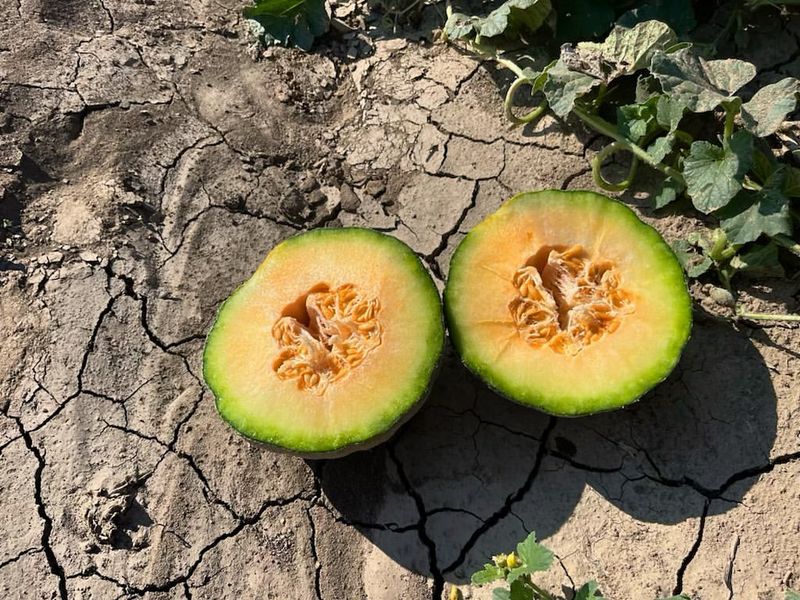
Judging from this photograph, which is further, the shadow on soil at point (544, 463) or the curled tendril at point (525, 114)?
the curled tendril at point (525, 114)

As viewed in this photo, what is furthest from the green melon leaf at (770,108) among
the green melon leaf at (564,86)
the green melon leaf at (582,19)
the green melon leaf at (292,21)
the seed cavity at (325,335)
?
the green melon leaf at (292,21)

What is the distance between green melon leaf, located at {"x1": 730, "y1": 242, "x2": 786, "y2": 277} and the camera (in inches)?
87.9

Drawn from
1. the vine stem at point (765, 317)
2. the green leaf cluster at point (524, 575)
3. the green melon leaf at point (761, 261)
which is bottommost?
the green leaf cluster at point (524, 575)

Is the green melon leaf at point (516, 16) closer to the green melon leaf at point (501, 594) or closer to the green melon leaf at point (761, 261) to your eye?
the green melon leaf at point (761, 261)

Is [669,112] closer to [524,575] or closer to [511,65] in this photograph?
[511,65]

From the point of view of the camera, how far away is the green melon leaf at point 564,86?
2.34 meters

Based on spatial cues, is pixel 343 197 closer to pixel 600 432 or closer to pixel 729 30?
pixel 600 432

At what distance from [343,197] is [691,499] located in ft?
5.13

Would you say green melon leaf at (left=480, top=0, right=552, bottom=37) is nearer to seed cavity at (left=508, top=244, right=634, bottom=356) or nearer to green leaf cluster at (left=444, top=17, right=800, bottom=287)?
green leaf cluster at (left=444, top=17, right=800, bottom=287)

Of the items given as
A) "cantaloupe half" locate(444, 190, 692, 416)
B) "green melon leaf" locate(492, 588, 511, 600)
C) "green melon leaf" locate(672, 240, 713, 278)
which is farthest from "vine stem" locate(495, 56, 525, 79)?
"green melon leaf" locate(492, 588, 511, 600)

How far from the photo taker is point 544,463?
2.17 meters

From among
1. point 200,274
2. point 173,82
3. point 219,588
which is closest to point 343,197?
point 200,274

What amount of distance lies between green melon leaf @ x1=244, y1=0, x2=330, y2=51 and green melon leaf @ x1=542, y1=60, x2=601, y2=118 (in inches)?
41.7

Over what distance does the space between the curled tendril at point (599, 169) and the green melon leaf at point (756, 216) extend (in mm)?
360
